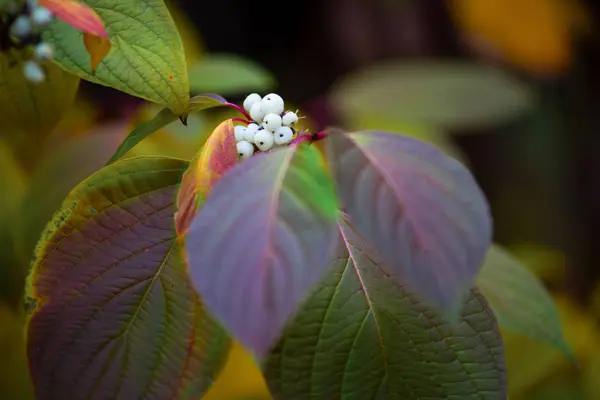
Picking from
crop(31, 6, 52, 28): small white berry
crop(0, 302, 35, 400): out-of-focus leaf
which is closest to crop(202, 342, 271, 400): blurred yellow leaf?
crop(0, 302, 35, 400): out-of-focus leaf

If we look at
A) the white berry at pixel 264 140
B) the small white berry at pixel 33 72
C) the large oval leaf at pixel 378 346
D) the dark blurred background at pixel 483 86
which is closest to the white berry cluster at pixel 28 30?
the small white berry at pixel 33 72

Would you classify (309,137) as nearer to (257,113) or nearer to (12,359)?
(257,113)

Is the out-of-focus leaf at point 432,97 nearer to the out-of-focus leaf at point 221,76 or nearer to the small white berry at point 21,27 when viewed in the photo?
the out-of-focus leaf at point 221,76

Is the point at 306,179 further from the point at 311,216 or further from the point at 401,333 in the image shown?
the point at 401,333

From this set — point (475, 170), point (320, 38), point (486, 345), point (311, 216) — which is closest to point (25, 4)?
point (311, 216)

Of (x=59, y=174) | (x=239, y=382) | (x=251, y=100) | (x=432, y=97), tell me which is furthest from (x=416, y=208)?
(x=432, y=97)

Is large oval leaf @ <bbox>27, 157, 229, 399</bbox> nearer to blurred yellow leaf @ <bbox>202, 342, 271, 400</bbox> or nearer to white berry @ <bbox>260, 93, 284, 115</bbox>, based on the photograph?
white berry @ <bbox>260, 93, 284, 115</bbox>
